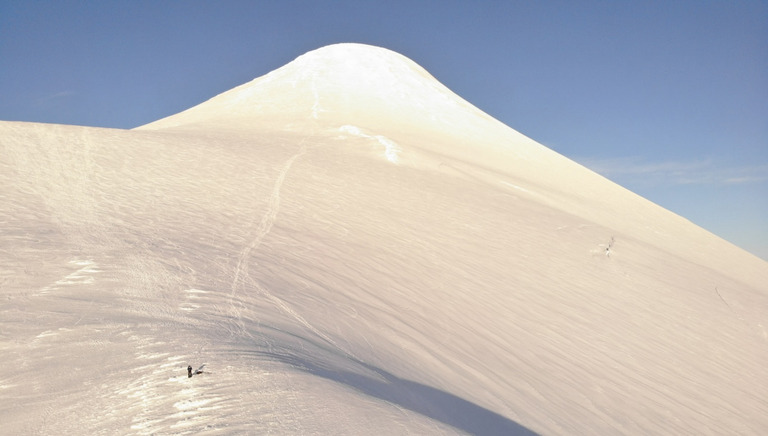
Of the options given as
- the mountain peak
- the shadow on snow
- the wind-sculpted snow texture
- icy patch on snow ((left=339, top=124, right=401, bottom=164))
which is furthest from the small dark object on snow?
the mountain peak

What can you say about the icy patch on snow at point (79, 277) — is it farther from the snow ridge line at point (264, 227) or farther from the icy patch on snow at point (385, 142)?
the icy patch on snow at point (385, 142)

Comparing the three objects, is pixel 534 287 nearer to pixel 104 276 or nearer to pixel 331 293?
pixel 331 293

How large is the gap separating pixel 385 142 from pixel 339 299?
39.8ft

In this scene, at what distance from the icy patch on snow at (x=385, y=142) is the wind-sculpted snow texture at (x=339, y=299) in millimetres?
197

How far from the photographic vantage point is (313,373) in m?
3.45

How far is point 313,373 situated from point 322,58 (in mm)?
29690

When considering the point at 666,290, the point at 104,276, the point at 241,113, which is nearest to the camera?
the point at 104,276

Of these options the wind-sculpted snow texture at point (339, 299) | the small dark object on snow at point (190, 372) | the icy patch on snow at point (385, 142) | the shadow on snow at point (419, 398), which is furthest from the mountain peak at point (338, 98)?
the small dark object on snow at point (190, 372)

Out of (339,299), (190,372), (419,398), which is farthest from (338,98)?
(190,372)

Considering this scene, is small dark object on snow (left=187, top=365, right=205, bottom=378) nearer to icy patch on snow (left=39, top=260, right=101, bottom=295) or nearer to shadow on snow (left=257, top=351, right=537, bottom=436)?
shadow on snow (left=257, top=351, right=537, bottom=436)

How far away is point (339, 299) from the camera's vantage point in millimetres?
5977

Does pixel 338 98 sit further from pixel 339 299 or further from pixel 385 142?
pixel 339 299


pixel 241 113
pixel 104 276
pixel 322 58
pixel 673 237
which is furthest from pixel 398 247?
pixel 322 58

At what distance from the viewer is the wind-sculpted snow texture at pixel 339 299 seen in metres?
3.11
